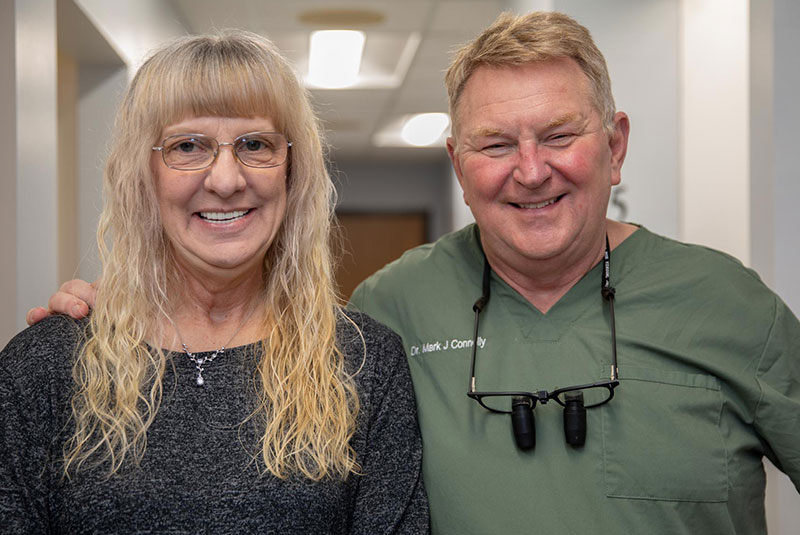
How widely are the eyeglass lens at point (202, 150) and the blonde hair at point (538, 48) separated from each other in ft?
1.42

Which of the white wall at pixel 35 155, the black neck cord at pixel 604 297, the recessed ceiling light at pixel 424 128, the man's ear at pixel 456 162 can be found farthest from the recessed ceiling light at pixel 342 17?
the black neck cord at pixel 604 297

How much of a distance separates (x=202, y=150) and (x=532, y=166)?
21.9 inches

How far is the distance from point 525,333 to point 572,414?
20cm

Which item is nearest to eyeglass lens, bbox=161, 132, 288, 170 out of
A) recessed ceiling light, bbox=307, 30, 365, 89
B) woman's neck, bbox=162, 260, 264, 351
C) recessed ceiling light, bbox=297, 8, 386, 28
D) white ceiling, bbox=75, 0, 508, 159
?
woman's neck, bbox=162, 260, 264, 351

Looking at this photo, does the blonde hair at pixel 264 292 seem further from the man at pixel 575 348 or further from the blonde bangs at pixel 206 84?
the man at pixel 575 348

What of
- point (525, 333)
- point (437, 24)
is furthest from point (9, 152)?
point (437, 24)

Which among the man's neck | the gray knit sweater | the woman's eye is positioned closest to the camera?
the gray knit sweater

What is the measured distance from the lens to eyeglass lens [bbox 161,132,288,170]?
1323mm

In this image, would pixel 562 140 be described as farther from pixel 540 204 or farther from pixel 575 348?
pixel 575 348

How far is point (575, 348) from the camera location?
1504mm

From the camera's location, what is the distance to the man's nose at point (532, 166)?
1441mm

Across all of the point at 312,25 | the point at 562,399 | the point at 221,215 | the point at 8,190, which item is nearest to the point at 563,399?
the point at 562,399

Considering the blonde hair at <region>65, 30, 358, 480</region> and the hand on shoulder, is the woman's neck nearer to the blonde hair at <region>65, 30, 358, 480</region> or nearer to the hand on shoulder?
the blonde hair at <region>65, 30, 358, 480</region>

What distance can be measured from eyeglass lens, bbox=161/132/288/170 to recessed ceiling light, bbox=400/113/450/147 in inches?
192
